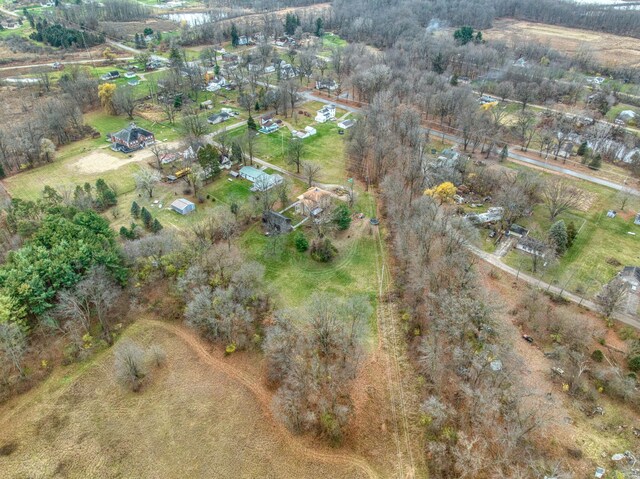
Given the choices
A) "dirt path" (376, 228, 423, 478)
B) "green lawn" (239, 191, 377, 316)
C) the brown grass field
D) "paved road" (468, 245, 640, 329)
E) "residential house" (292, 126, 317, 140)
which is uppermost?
"residential house" (292, 126, 317, 140)

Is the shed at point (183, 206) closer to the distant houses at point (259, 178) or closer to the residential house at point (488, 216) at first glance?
the distant houses at point (259, 178)

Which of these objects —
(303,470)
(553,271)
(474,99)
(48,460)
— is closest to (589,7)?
(474,99)

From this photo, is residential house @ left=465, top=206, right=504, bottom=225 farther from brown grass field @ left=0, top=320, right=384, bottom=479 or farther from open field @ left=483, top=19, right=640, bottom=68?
open field @ left=483, top=19, right=640, bottom=68

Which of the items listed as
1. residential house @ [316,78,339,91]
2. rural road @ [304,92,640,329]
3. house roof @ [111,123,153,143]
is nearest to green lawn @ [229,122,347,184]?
house roof @ [111,123,153,143]

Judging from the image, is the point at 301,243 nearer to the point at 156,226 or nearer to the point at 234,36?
the point at 156,226

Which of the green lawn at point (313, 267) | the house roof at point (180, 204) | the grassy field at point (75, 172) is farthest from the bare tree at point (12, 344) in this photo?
the grassy field at point (75, 172)

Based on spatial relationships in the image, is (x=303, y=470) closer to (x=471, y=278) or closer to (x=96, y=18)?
(x=471, y=278)
